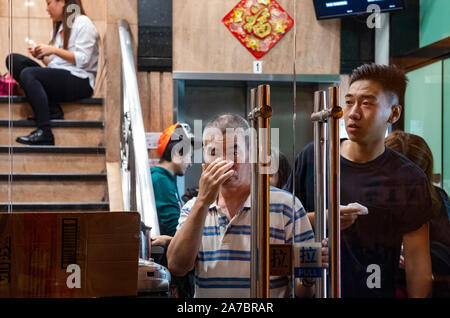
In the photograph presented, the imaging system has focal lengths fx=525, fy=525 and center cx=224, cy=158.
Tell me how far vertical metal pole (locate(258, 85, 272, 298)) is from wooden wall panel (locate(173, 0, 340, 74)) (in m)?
0.21

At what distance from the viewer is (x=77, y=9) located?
146 centimetres

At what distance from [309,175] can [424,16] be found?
1.84ft

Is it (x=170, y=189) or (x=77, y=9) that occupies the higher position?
(x=77, y=9)

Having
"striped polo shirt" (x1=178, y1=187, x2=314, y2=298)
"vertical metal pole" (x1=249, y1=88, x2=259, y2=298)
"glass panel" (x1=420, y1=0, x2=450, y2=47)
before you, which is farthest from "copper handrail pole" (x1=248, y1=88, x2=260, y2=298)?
"glass panel" (x1=420, y1=0, x2=450, y2=47)

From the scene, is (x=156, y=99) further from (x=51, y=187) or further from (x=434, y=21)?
(x=434, y=21)

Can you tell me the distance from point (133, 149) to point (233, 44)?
41 centimetres

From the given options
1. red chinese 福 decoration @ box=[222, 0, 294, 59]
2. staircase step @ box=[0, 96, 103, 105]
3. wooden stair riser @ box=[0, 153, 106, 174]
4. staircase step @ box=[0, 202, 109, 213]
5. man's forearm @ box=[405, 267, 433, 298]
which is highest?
red chinese 福 decoration @ box=[222, 0, 294, 59]

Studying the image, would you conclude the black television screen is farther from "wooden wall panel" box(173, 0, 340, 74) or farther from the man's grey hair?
the man's grey hair

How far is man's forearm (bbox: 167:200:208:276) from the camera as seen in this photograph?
1388mm

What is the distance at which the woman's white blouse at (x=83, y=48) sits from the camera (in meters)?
1.45
